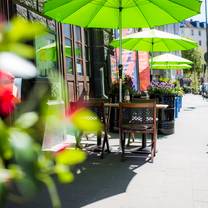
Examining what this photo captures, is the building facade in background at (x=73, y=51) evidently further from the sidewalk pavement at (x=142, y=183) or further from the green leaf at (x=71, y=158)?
the green leaf at (x=71, y=158)

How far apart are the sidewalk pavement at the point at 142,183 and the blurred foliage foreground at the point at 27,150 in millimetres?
2609

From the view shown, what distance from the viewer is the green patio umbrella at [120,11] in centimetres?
638

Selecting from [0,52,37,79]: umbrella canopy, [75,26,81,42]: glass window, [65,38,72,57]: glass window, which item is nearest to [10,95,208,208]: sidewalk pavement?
[0,52,37,79]: umbrella canopy

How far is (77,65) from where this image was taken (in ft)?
35.9

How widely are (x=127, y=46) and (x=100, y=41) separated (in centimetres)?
184

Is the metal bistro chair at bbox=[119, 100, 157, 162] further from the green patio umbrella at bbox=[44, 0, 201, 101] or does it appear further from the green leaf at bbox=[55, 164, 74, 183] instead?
the green leaf at bbox=[55, 164, 74, 183]

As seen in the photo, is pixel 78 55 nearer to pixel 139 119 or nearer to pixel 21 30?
pixel 139 119

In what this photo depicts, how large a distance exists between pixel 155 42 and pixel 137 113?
5623 millimetres

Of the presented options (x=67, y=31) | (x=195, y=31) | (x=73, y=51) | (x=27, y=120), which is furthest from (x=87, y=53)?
(x=195, y=31)

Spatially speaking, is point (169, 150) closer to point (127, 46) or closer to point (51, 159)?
point (127, 46)

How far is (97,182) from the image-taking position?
16.2ft

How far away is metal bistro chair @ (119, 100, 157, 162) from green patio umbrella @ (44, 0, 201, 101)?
97 centimetres

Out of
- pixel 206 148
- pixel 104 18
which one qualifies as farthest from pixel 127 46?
pixel 206 148

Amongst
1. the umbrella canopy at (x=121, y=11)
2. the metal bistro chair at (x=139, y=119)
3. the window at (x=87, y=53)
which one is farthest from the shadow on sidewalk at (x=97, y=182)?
the window at (x=87, y=53)
